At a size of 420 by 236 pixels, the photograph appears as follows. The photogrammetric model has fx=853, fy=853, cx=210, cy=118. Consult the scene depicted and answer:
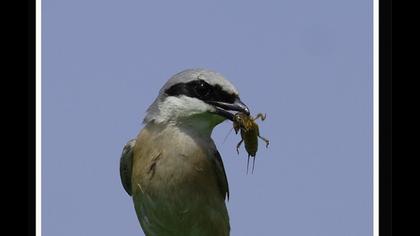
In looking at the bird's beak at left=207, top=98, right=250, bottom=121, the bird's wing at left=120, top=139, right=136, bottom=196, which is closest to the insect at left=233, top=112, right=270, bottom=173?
the bird's beak at left=207, top=98, right=250, bottom=121

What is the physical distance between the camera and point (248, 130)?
753cm

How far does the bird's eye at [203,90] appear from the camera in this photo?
7.39 metres

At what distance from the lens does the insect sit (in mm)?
7375

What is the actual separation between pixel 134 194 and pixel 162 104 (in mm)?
853

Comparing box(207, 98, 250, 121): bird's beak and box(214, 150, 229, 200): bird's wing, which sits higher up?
box(207, 98, 250, 121): bird's beak

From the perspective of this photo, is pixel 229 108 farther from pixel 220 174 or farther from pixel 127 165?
pixel 127 165

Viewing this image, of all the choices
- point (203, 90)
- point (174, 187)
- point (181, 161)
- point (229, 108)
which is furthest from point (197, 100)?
point (174, 187)

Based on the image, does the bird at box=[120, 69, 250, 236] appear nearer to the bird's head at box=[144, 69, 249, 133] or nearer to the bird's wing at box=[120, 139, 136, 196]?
the bird's head at box=[144, 69, 249, 133]

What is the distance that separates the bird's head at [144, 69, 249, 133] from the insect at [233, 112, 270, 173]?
108 millimetres

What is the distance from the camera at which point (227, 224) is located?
7871 millimetres
